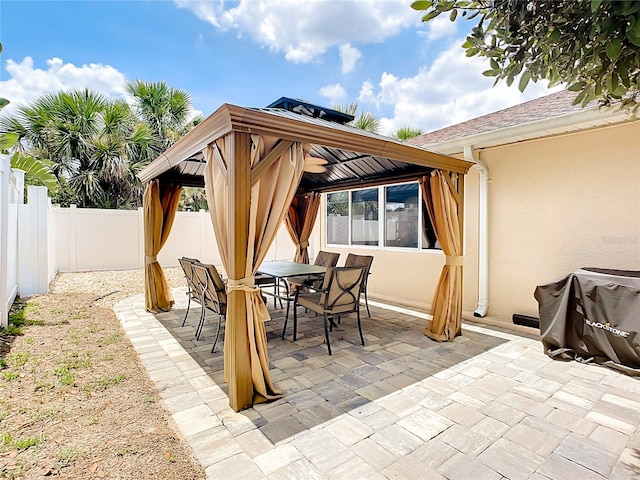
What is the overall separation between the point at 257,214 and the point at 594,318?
3.80m

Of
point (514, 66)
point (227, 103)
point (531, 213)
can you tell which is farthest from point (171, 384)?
point (531, 213)

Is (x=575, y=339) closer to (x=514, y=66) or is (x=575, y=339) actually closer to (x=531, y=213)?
(x=531, y=213)

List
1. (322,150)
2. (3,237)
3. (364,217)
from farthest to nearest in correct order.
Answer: (364,217), (322,150), (3,237)

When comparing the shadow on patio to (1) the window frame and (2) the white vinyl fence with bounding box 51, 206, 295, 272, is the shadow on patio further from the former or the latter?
(2) the white vinyl fence with bounding box 51, 206, 295, 272

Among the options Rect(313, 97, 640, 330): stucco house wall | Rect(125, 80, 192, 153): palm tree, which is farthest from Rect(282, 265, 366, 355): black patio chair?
Rect(125, 80, 192, 153): palm tree

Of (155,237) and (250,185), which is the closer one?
(250,185)

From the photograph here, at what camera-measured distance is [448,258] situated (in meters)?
4.60

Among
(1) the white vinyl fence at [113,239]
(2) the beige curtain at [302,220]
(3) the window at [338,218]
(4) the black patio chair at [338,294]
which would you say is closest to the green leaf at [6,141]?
(4) the black patio chair at [338,294]

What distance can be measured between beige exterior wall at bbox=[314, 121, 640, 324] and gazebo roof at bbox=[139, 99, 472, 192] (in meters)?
0.86

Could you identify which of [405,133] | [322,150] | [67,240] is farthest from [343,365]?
[405,133]

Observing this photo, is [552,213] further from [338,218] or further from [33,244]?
[33,244]

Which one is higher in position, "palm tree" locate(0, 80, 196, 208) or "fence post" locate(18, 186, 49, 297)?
"palm tree" locate(0, 80, 196, 208)

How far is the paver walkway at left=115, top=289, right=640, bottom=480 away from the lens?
2.05 m

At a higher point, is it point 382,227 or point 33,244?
point 382,227
